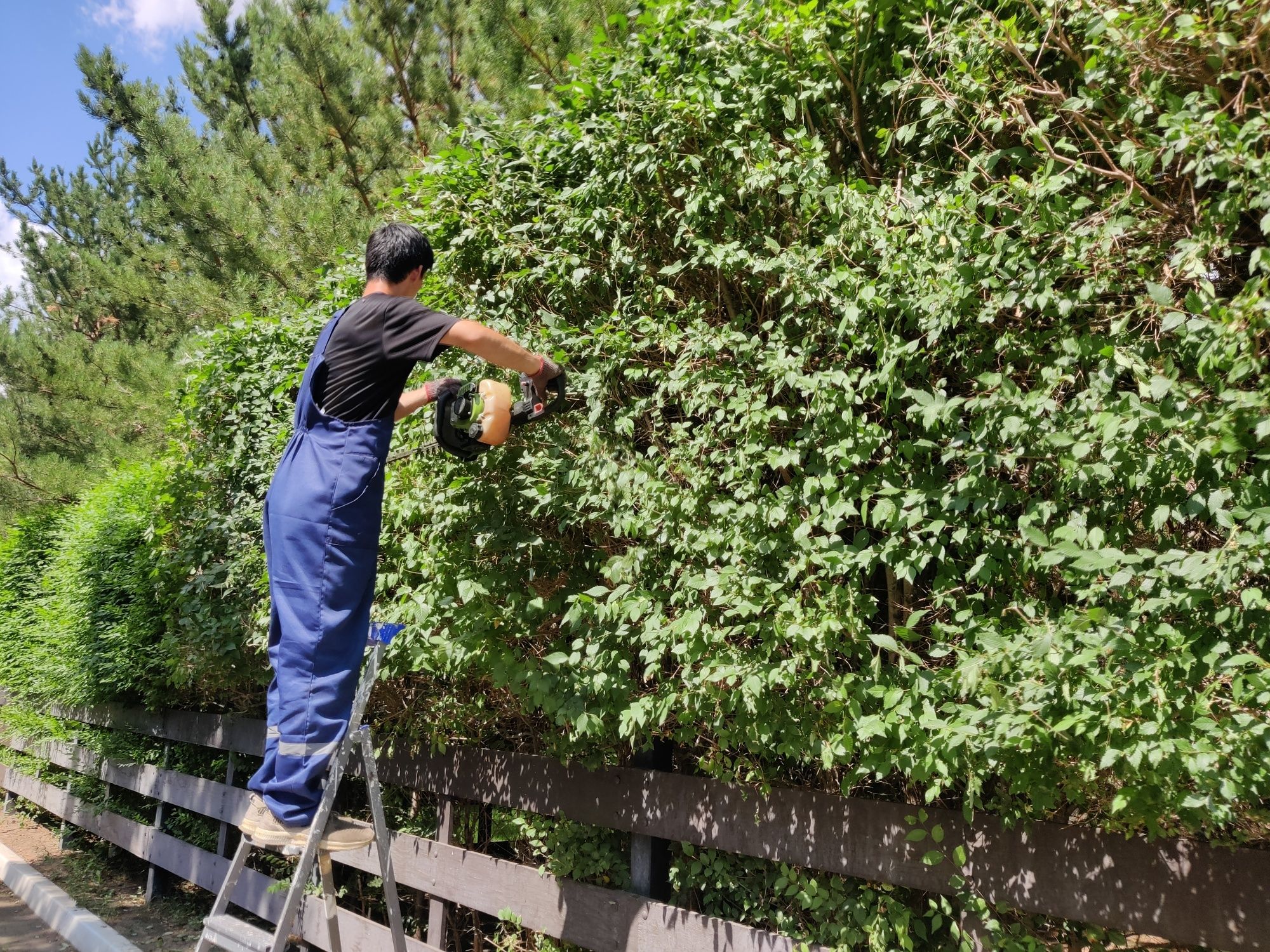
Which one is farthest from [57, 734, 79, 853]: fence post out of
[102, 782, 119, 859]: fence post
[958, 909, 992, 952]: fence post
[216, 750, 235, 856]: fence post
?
[958, 909, 992, 952]: fence post

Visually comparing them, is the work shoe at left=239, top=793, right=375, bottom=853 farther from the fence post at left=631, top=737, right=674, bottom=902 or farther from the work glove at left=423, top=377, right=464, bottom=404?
the work glove at left=423, top=377, right=464, bottom=404

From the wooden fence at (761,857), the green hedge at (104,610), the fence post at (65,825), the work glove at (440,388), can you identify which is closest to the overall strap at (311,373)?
the work glove at (440,388)

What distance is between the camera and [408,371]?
9.82ft

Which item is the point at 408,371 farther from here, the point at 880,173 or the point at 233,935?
the point at 233,935

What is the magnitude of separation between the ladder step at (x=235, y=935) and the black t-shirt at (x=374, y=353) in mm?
1713

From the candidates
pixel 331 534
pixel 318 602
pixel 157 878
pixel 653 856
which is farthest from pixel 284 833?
pixel 157 878

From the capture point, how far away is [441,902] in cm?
438

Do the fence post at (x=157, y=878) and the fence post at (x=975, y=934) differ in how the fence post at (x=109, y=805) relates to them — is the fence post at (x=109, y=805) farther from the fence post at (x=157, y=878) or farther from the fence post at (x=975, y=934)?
the fence post at (x=975, y=934)

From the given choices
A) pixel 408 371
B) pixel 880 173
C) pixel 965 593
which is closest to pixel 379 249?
pixel 408 371

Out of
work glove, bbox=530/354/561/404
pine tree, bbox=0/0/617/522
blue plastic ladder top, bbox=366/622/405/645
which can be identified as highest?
pine tree, bbox=0/0/617/522

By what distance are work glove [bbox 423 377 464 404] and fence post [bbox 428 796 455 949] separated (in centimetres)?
230

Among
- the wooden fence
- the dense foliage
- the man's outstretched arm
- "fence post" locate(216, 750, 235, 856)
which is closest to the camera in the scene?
the dense foliage

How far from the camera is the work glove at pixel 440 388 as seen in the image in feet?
10.4

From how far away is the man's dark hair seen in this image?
10.2 ft
